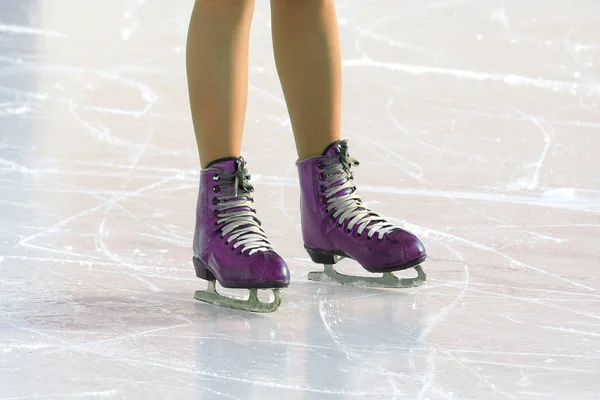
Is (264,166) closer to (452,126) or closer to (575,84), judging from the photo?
(452,126)

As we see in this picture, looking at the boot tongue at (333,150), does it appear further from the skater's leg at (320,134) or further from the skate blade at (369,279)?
the skate blade at (369,279)

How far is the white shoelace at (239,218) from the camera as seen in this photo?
124 centimetres

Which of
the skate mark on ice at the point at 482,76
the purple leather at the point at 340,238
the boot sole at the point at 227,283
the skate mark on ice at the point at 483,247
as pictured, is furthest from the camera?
the skate mark on ice at the point at 482,76

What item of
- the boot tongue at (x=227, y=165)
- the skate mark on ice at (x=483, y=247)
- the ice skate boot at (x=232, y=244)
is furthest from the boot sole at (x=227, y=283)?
the skate mark on ice at (x=483, y=247)

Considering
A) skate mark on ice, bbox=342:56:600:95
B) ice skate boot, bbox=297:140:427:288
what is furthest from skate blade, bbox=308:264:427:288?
skate mark on ice, bbox=342:56:600:95

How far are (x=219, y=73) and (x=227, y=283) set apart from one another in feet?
0.92

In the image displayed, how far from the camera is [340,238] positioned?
135 cm

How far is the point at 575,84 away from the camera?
320cm

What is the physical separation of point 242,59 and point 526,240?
69 centimetres

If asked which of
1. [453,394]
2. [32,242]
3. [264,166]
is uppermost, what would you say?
[264,166]

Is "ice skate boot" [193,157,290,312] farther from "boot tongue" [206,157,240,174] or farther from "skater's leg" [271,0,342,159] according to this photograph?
"skater's leg" [271,0,342,159]

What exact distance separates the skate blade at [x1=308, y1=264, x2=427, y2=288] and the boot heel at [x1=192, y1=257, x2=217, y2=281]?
0.60 ft

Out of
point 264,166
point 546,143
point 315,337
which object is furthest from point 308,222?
point 546,143

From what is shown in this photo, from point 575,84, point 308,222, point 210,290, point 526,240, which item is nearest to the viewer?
point 210,290
